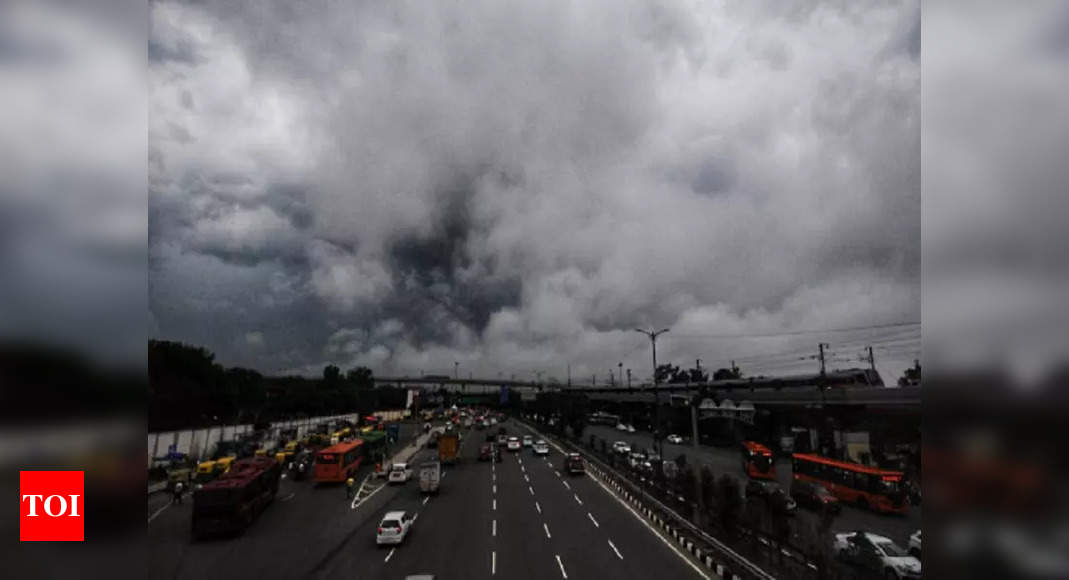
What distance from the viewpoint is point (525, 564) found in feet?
46.3

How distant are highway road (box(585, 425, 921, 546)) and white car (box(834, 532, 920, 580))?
1056mm

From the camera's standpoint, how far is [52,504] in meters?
4.64

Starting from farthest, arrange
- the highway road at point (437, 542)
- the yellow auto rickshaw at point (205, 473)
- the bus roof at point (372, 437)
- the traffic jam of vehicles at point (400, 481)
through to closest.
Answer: the bus roof at point (372, 437) < the yellow auto rickshaw at point (205, 473) < the traffic jam of vehicles at point (400, 481) < the highway road at point (437, 542)

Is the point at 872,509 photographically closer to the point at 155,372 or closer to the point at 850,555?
the point at 850,555

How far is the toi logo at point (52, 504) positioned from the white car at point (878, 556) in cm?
1464

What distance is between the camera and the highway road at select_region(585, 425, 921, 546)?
17.6 meters

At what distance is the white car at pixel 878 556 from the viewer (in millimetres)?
12375

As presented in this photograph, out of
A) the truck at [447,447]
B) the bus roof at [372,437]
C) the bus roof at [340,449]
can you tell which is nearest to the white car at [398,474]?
the bus roof at [340,449]

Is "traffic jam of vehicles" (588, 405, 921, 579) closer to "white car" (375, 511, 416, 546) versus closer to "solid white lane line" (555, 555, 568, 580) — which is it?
"solid white lane line" (555, 555, 568, 580)

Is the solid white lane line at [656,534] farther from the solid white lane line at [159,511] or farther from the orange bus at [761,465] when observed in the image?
the solid white lane line at [159,511]

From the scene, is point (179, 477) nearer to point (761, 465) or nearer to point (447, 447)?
point (447, 447)

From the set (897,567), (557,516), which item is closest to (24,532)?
(897,567)

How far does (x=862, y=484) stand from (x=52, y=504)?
24.9 meters

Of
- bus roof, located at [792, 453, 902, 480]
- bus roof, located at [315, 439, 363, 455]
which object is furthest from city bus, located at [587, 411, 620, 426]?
bus roof, located at [315, 439, 363, 455]
